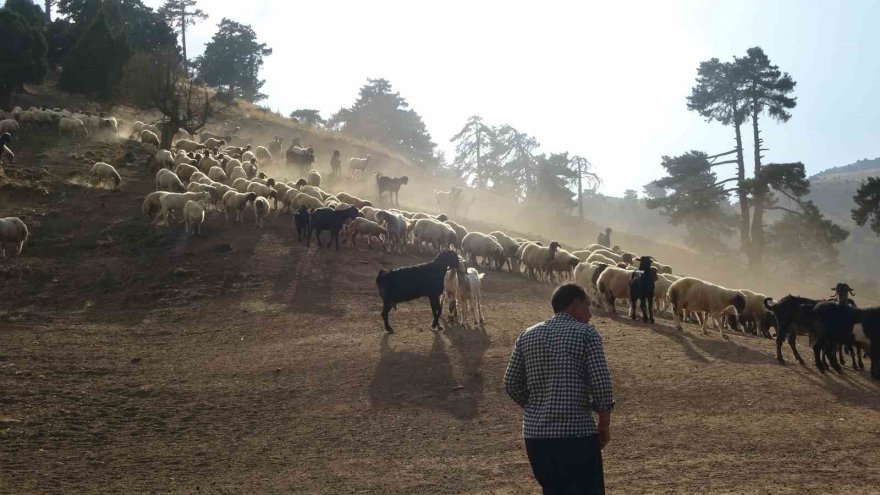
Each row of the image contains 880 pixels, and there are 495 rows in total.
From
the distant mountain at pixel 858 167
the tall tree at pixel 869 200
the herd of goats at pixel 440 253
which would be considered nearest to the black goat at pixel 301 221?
the herd of goats at pixel 440 253

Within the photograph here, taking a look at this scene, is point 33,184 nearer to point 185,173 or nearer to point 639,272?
point 185,173

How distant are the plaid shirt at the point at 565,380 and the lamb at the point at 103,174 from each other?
1117 inches

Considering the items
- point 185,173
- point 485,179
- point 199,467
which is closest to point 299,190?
point 185,173

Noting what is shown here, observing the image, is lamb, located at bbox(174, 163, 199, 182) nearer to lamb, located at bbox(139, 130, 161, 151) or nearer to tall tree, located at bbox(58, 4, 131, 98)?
lamb, located at bbox(139, 130, 161, 151)

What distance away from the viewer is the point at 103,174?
99.6ft

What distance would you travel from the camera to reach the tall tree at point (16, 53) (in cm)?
4616

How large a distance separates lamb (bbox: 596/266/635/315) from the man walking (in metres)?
14.2

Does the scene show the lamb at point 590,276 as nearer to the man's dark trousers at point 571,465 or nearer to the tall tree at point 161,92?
the man's dark trousers at point 571,465

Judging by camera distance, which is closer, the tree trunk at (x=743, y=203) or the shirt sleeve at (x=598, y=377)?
the shirt sleeve at (x=598, y=377)

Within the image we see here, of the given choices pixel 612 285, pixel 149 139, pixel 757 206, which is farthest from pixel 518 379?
pixel 757 206

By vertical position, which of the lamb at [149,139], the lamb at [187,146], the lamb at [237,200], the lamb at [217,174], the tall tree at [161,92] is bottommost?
the lamb at [237,200]

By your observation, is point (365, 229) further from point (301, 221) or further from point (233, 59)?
point (233, 59)

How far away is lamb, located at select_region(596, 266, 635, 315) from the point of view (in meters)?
19.5

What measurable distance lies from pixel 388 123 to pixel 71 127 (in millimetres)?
50918
